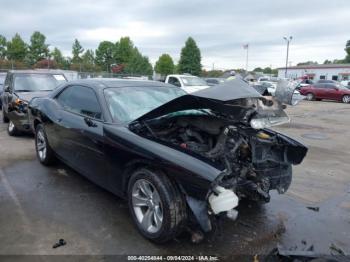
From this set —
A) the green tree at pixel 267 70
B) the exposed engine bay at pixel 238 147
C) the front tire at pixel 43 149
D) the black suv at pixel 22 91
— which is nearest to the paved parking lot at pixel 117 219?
the front tire at pixel 43 149

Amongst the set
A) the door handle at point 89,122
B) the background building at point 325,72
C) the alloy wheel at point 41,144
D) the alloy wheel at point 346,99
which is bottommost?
the alloy wheel at point 346,99

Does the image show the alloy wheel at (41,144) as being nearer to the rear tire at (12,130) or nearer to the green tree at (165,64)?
the rear tire at (12,130)

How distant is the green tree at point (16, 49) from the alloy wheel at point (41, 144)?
61.2m

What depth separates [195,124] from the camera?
11.9 feet

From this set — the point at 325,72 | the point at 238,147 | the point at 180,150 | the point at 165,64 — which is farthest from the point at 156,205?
the point at 325,72

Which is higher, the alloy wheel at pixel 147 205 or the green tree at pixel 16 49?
the green tree at pixel 16 49

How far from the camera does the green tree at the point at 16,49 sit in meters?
58.8

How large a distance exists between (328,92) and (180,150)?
77.7 ft

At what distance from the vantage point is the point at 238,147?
3.38 m

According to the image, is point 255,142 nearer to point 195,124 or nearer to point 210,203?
point 195,124

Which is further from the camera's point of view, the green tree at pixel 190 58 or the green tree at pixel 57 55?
the green tree at pixel 57 55

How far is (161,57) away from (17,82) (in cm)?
6418

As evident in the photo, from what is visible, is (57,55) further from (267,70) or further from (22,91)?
(267,70)

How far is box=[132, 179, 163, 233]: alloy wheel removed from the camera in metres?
3.05
